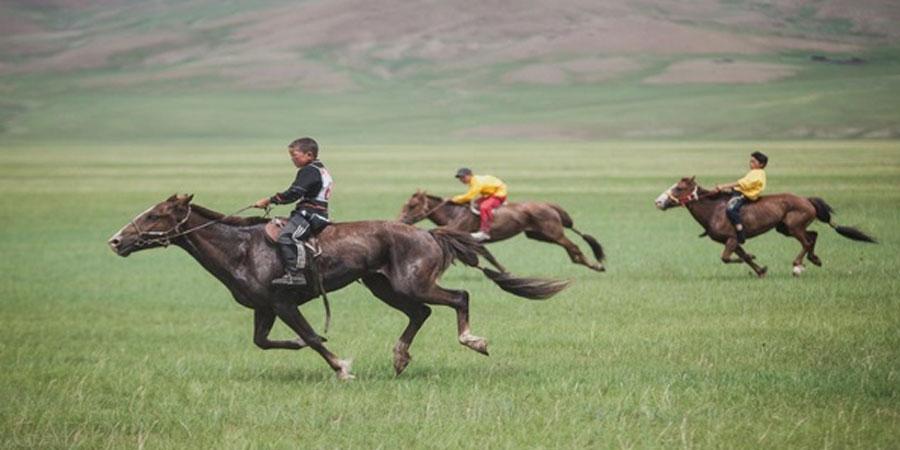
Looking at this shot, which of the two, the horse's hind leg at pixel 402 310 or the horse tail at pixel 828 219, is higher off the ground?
the horse's hind leg at pixel 402 310

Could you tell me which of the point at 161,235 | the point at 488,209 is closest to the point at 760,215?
the point at 488,209

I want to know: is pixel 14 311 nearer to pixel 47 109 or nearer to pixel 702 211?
pixel 702 211

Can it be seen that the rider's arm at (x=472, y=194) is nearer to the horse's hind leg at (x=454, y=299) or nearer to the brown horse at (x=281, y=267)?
the brown horse at (x=281, y=267)

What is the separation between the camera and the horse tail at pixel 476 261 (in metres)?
12.5

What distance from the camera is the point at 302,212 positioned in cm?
1189

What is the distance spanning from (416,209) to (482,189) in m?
1.27

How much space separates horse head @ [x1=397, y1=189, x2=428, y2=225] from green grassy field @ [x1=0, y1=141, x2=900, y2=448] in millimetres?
1273

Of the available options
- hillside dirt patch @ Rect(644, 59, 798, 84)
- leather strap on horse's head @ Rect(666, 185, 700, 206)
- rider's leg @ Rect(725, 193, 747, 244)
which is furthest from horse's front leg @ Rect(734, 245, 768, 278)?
hillside dirt patch @ Rect(644, 59, 798, 84)

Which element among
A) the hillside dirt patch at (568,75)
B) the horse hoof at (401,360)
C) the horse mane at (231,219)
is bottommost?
the hillside dirt patch at (568,75)

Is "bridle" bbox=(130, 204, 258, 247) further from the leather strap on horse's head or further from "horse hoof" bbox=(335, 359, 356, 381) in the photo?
the leather strap on horse's head

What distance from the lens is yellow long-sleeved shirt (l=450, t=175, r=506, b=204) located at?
22.0 meters

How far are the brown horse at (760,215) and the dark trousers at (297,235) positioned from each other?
10.0 meters

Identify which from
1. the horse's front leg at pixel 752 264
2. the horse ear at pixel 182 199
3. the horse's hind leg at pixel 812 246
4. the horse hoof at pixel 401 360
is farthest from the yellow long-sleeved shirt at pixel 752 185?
the horse ear at pixel 182 199

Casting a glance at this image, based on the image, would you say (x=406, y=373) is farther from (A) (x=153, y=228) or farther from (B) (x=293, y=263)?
(A) (x=153, y=228)
